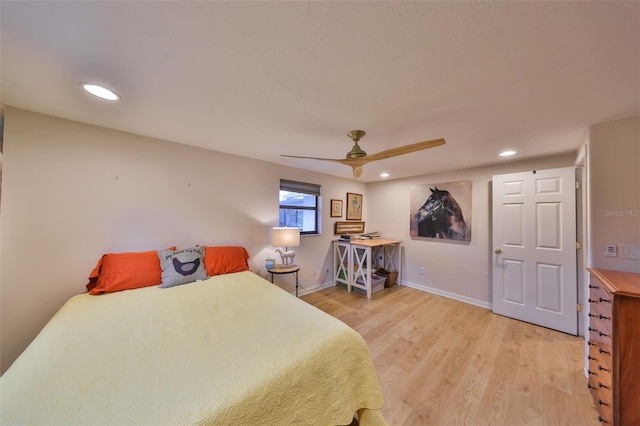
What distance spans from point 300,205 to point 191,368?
2972 mm

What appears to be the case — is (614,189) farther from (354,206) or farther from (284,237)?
(354,206)

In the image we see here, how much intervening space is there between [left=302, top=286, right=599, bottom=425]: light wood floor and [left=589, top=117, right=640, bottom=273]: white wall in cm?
107

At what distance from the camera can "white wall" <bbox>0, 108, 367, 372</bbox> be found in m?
1.72

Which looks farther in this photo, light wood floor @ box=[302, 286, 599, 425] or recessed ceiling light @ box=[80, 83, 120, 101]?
light wood floor @ box=[302, 286, 599, 425]

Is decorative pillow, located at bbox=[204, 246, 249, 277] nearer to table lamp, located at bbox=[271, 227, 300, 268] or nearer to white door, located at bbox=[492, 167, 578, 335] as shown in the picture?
table lamp, located at bbox=[271, 227, 300, 268]

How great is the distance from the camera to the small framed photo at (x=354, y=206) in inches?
176

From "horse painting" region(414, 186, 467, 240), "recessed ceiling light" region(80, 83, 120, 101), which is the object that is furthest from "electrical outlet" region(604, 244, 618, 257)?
"recessed ceiling light" region(80, 83, 120, 101)

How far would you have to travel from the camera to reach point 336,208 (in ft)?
13.9

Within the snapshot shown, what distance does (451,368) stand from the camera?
1.93 metres

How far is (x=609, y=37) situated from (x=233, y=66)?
71.0 inches

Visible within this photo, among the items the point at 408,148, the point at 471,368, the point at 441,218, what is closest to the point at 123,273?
the point at 408,148

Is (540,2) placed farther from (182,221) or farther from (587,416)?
(182,221)

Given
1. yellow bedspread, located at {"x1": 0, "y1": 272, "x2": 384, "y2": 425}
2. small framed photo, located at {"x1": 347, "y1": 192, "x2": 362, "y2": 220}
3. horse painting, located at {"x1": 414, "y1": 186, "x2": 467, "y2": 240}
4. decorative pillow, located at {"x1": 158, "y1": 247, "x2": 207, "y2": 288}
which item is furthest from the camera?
small framed photo, located at {"x1": 347, "y1": 192, "x2": 362, "y2": 220}

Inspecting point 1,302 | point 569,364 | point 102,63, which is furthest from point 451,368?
point 1,302
